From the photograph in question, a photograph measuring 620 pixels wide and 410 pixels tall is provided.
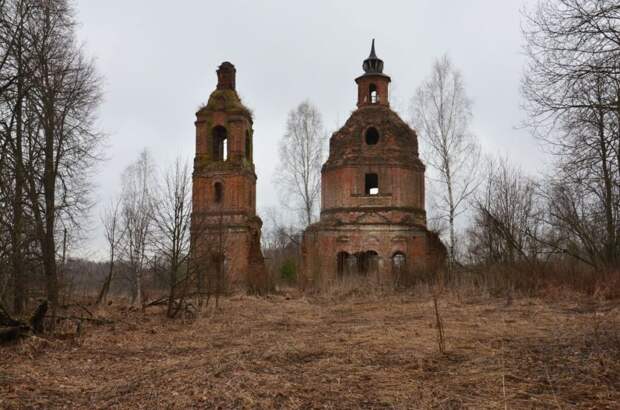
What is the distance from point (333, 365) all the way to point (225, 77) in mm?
23399

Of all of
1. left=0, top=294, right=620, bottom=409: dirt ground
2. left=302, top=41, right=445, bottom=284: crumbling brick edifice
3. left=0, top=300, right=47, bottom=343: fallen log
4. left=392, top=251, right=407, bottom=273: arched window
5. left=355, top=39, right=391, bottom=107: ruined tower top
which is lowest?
left=0, top=294, right=620, bottom=409: dirt ground

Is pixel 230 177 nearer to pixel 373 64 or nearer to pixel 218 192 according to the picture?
pixel 218 192

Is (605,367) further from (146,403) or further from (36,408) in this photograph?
(36,408)

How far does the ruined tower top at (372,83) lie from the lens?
26484 mm

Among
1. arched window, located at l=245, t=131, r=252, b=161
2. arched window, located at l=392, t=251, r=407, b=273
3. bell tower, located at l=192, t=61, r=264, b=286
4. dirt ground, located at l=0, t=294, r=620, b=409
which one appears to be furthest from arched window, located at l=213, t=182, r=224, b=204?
dirt ground, located at l=0, t=294, r=620, b=409

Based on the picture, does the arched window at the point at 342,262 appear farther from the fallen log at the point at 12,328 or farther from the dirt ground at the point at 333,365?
the fallen log at the point at 12,328

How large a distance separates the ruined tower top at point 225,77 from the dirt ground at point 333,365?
1852 centimetres

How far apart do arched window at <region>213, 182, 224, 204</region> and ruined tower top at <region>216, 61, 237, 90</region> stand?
5096mm

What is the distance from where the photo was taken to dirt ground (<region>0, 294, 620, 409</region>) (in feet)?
17.1

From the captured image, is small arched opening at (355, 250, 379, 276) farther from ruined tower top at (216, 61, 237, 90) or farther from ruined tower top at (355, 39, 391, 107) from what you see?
ruined tower top at (216, 61, 237, 90)

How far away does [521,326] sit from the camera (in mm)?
9383

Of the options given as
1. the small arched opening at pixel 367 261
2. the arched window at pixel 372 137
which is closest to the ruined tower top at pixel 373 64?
the arched window at pixel 372 137

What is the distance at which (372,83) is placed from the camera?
26594 millimetres

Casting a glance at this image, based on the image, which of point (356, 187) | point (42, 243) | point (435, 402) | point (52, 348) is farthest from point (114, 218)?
point (435, 402)
